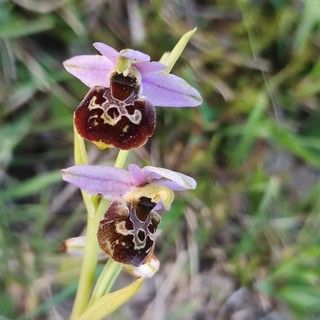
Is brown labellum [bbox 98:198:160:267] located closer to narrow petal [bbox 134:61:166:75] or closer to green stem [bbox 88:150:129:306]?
green stem [bbox 88:150:129:306]

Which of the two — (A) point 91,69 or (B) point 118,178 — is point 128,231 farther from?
(A) point 91,69

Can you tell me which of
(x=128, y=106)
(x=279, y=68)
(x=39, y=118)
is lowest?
(x=39, y=118)

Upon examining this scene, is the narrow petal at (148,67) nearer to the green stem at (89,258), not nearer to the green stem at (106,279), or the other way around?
the green stem at (106,279)

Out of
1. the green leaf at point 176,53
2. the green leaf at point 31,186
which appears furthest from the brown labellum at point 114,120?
the green leaf at point 31,186

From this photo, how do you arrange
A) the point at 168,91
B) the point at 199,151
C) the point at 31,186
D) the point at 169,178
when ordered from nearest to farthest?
the point at 169,178 → the point at 168,91 → the point at 31,186 → the point at 199,151

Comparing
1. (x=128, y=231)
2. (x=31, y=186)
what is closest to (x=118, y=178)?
(x=128, y=231)

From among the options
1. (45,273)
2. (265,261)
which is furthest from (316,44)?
Answer: (45,273)

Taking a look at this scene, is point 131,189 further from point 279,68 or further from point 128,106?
point 279,68
